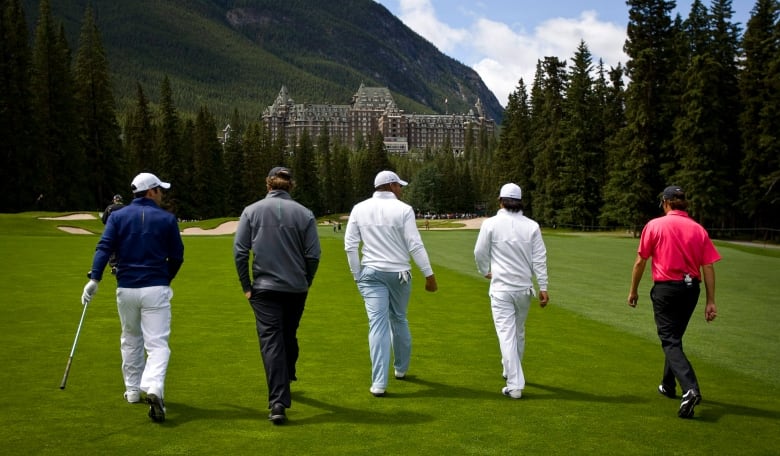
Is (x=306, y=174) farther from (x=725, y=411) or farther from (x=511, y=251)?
(x=725, y=411)

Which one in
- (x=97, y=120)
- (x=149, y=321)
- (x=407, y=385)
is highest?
(x=97, y=120)

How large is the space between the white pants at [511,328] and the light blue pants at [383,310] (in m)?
1.08

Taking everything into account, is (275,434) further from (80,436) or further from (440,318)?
(440,318)

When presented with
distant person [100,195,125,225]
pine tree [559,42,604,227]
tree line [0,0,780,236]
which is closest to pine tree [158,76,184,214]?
tree line [0,0,780,236]

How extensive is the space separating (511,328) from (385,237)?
1.76 m

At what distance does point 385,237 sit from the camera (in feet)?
28.7

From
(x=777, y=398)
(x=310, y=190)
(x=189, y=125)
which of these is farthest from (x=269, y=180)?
(x=310, y=190)

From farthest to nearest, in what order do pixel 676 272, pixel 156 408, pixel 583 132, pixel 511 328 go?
pixel 583 132 → pixel 511 328 → pixel 676 272 → pixel 156 408

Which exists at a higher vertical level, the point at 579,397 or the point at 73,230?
the point at 579,397

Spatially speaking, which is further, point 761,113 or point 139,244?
point 761,113

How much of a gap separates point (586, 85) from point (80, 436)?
74.8 m

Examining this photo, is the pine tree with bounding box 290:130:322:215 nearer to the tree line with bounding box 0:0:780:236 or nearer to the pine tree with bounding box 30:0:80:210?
the tree line with bounding box 0:0:780:236

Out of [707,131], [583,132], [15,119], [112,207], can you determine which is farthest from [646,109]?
[15,119]

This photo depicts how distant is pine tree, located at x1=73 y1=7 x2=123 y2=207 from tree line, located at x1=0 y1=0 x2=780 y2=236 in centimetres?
13
